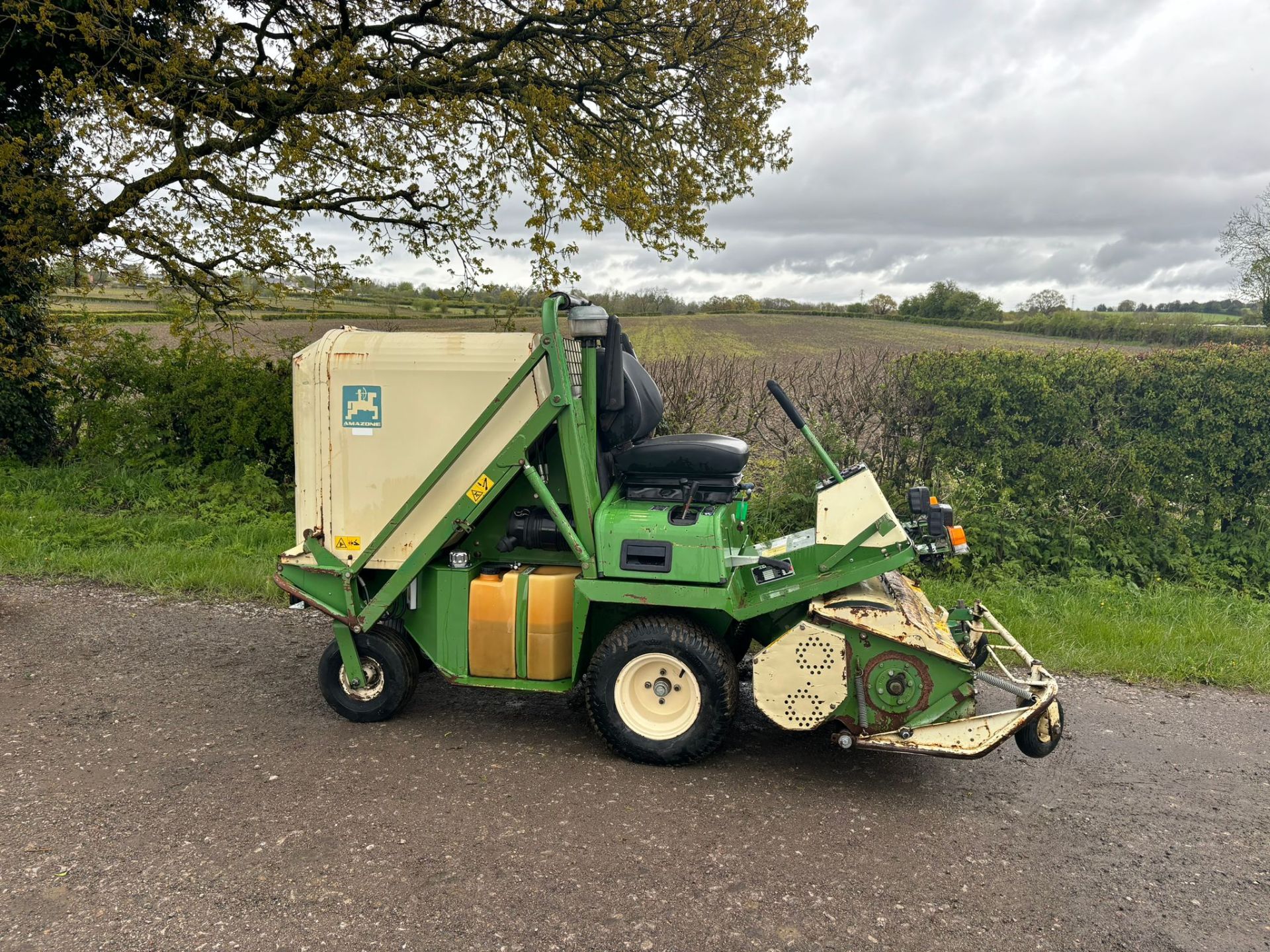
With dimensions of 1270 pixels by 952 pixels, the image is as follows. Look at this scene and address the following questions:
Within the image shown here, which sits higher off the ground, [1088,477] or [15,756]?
[1088,477]

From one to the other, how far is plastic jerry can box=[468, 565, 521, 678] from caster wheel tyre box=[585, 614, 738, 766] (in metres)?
0.44

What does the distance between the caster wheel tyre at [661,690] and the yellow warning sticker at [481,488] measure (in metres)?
0.88

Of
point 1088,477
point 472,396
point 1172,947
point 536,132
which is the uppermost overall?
point 536,132

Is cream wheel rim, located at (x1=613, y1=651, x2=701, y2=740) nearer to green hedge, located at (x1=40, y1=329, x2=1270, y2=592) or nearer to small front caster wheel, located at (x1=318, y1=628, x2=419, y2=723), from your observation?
small front caster wheel, located at (x1=318, y1=628, x2=419, y2=723)

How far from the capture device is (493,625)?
4.21 m

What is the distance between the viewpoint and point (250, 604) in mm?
6520

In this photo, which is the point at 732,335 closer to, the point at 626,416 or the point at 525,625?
the point at 626,416

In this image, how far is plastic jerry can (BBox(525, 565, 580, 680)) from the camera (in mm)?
4156

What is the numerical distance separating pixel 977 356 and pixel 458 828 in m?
5.97

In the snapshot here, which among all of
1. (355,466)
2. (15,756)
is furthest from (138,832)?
(355,466)

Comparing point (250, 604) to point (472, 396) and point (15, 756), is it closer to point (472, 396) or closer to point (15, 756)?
point (15, 756)

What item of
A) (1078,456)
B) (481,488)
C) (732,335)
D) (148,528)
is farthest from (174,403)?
(1078,456)

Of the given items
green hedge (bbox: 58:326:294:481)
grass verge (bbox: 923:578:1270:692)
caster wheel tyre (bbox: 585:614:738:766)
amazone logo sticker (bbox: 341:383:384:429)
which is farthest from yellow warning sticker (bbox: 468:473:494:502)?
green hedge (bbox: 58:326:294:481)

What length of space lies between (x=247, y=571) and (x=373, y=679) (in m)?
3.06
